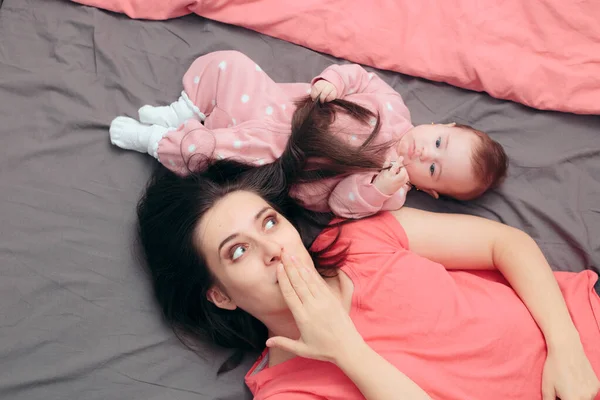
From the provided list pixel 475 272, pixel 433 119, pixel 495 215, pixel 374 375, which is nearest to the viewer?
pixel 374 375

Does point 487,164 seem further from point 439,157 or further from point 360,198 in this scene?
point 360,198

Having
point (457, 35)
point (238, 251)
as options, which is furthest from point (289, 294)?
point (457, 35)

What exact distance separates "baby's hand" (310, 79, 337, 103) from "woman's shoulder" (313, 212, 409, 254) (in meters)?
0.33

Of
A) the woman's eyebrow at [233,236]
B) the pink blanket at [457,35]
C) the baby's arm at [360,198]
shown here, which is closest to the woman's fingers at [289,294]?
the woman's eyebrow at [233,236]

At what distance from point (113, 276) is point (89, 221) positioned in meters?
0.16

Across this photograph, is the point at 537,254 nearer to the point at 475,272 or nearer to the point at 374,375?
the point at 475,272

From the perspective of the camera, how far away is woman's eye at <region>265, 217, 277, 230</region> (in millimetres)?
1118

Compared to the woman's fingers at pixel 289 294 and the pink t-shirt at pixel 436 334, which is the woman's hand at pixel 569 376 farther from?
the woman's fingers at pixel 289 294

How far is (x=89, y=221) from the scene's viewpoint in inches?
53.7

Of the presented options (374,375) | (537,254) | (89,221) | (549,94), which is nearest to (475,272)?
(537,254)

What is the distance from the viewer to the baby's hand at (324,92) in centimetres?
140

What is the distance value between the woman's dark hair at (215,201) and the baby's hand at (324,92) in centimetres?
2

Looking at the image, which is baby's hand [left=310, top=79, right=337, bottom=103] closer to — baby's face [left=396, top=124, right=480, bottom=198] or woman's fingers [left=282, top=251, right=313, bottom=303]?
baby's face [left=396, top=124, right=480, bottom=198]

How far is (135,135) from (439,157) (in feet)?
2.68
